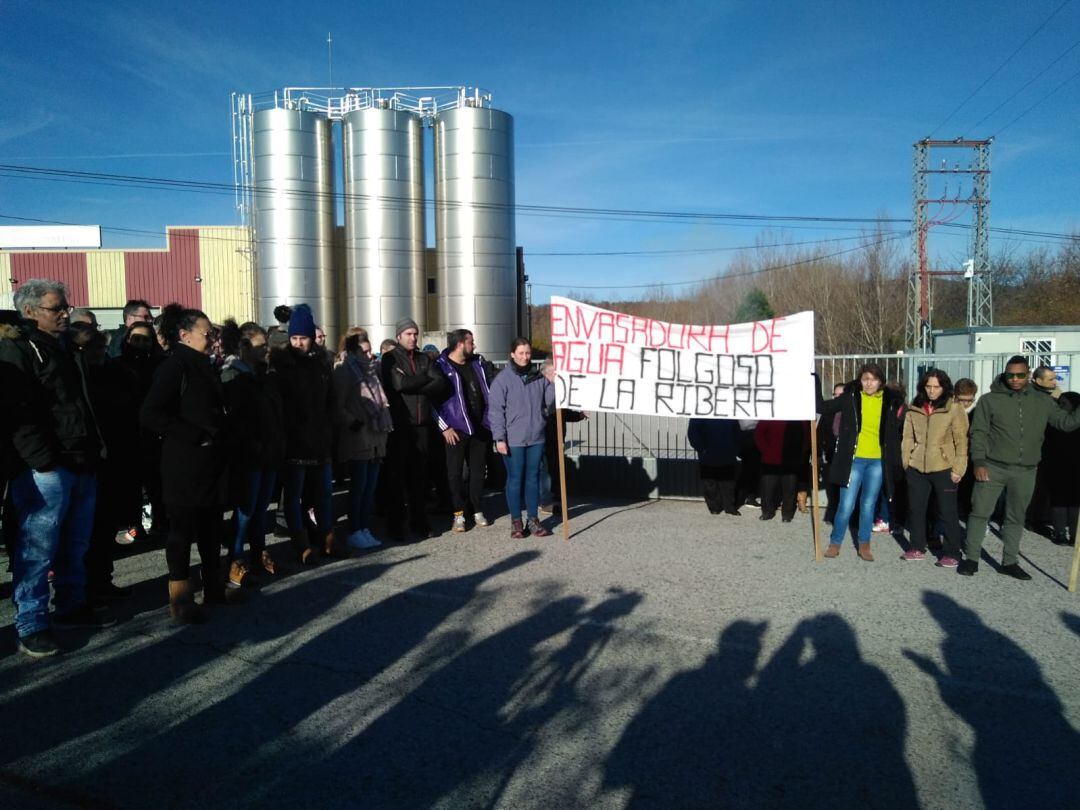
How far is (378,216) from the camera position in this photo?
104 ft

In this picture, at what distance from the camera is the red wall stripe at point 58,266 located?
39562 mm

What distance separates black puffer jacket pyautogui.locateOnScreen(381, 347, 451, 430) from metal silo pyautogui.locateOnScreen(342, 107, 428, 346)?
24.2 meters

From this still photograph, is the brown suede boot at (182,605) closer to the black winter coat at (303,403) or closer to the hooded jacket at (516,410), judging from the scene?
the black winter coat at (303,403)

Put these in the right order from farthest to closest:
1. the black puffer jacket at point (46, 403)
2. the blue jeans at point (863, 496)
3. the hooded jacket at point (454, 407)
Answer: the hooded jacket at point (454, 407), the blue jeans at point (863, 496), the black puffer jacket at point (46, 403)

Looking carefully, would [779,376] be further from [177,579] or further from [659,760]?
[177,579]

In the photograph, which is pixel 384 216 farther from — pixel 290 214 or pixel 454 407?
pixel 454 407

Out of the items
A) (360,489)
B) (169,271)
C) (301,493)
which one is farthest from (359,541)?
(169,271)

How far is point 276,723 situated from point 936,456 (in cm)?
581

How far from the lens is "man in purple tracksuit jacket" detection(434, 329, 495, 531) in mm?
8320

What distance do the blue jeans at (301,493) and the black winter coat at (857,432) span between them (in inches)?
184

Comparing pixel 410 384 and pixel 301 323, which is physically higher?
pixel 301 323

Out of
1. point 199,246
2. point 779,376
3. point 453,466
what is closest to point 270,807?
point 453,466

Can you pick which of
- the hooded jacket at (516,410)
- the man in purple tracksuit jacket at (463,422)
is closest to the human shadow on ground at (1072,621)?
the hooded jacket at (516,410)

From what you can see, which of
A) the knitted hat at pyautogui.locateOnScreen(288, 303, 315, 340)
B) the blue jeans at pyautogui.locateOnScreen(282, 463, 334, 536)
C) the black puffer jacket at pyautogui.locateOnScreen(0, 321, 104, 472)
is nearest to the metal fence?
the blue jeans at pyautogui.locateOnScreen(282, 463, 334, 536)
